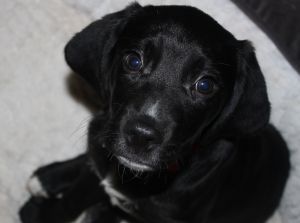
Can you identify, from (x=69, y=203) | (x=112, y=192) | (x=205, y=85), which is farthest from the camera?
(x=69, y=203)

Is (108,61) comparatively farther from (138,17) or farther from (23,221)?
(23,221)

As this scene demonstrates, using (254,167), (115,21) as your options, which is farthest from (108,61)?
(254,167)

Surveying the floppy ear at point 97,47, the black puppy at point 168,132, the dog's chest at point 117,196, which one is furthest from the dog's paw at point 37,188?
the floppy ear at point 97,47

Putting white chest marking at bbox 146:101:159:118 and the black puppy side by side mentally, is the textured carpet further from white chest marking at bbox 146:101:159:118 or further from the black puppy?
white chest marking at bbox 146:101:159:118

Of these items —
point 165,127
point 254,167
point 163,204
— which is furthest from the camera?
point 254,167

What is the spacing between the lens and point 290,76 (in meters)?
4.05

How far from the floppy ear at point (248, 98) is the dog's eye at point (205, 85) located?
22 centimetres

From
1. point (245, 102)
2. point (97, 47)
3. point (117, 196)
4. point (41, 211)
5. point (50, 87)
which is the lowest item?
point (41, 211)

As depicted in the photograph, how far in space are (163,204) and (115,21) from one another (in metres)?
0.98

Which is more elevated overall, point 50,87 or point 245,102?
point 245,102

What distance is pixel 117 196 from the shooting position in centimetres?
363

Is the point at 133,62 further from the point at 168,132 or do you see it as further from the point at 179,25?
the point at 168,132

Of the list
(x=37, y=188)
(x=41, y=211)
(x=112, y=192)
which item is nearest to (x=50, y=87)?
(x=37, y=188)

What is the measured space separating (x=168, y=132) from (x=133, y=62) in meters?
0.39
